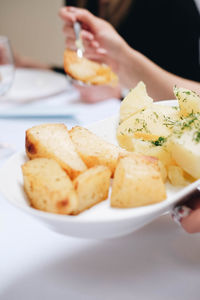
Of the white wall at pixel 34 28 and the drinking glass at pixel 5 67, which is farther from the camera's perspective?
the white wall at pixel 34 28

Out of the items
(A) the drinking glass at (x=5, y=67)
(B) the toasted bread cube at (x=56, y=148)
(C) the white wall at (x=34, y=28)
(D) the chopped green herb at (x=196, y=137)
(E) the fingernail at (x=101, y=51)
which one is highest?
(D) the chopped green herb at (x=196, y=137)

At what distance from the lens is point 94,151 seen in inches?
18.3

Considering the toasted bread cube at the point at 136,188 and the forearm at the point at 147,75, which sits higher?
the toasted bread cube at the point at 136,188

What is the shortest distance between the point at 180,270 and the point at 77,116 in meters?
0.74

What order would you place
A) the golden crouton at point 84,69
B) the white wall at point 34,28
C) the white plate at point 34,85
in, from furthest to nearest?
the white wall at point 34,28 → the white plate at point 34,85 → the golden crouton at point 84,69

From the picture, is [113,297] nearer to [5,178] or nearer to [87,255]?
[87,255]

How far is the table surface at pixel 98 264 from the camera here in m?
0.45

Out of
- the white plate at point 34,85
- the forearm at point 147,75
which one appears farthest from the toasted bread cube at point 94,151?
the white plate at point 34,85

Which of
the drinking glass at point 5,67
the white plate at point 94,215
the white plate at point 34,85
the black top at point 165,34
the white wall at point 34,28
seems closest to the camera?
the white plate at point 94,215

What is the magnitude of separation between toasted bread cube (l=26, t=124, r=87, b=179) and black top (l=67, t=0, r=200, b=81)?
1682mm

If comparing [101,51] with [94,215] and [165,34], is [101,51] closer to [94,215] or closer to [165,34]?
[94,215]

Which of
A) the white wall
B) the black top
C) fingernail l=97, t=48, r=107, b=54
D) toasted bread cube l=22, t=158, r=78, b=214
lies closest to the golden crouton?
fingernail l=97, t=48, r=107, b=54

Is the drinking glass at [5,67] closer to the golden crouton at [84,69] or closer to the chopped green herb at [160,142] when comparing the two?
the golden crouton at [84,69]

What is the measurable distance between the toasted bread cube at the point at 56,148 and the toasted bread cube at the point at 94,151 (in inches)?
0.4
